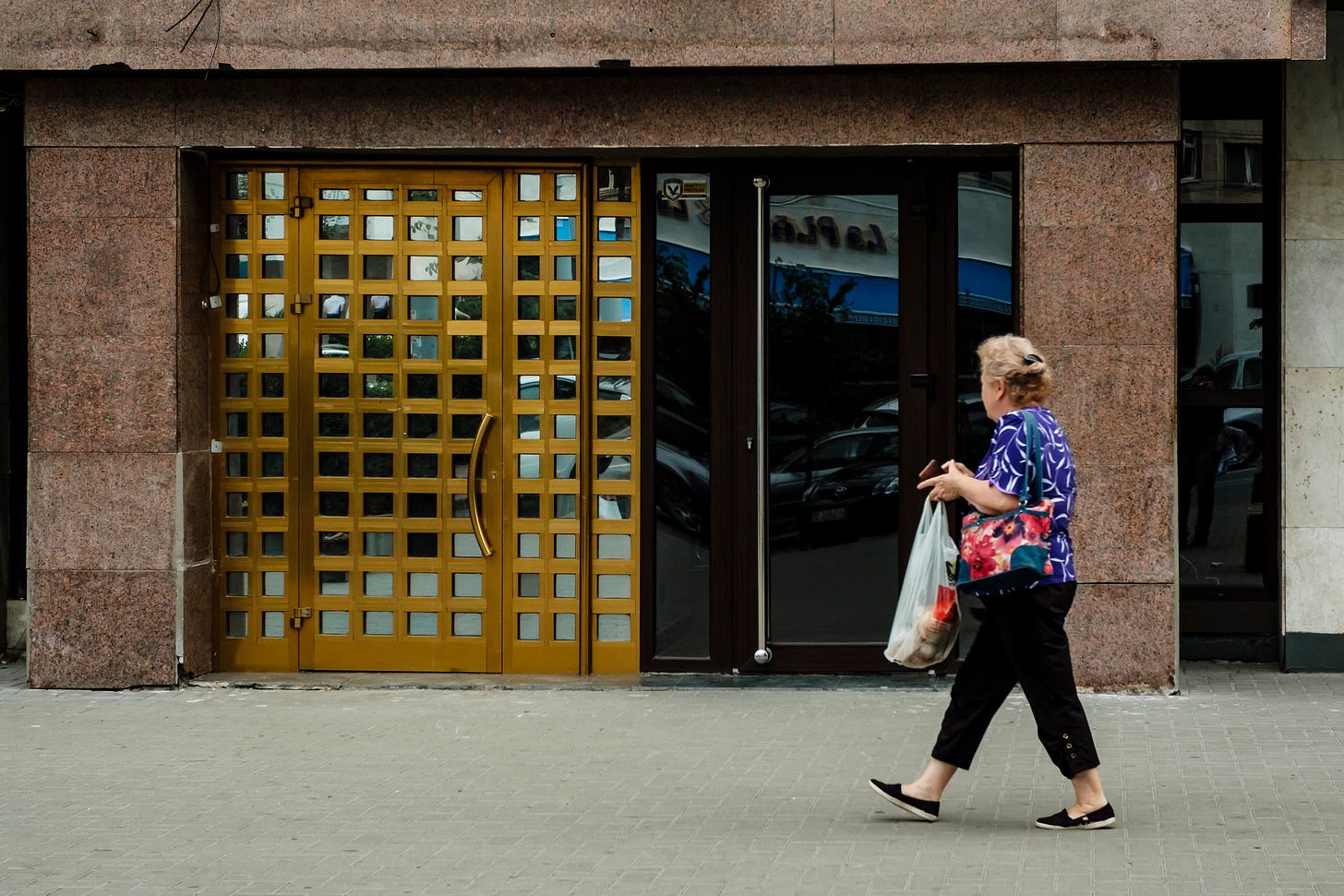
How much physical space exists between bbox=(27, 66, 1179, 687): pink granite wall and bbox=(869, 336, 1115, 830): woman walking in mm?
2994

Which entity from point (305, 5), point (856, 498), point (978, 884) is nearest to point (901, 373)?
point (856, 498)

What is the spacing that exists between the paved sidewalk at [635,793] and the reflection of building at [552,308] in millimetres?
589

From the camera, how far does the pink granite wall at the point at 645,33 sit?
9.12m

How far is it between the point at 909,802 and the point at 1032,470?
1.34 meters

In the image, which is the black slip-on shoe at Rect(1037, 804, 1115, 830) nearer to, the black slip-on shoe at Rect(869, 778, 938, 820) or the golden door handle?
the black slip-on shoe at Rect(869, 778, 938, 820)

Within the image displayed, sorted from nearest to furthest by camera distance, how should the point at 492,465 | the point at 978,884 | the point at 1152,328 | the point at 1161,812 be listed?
1. the point at 978,884
2. the point at 1161,812
3. the point at 1152,328
4. the point at 492,465

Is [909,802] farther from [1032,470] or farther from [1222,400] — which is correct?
[1222,400]

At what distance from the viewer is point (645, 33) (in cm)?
931

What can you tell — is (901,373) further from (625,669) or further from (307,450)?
(307,450)

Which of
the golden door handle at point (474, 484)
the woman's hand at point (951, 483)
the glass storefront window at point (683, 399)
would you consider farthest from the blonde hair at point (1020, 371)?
the golden door handle at point (474, 484)

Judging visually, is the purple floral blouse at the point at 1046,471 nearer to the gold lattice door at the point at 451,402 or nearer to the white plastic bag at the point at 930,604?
the white plastic bag at the point at 930,604

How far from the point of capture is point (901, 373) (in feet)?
31.9

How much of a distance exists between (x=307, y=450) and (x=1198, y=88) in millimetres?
5621

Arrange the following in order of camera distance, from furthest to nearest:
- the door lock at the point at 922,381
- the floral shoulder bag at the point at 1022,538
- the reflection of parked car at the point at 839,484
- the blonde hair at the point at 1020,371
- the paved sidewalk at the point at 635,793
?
the reflection of parked car at the point at 839,484
the door lock at the point at 922,381
the blonde hair at the point at 1020,371
the floral shoulder bag at the point at 1022,538
the paved sidewalk at the point at 635,793
